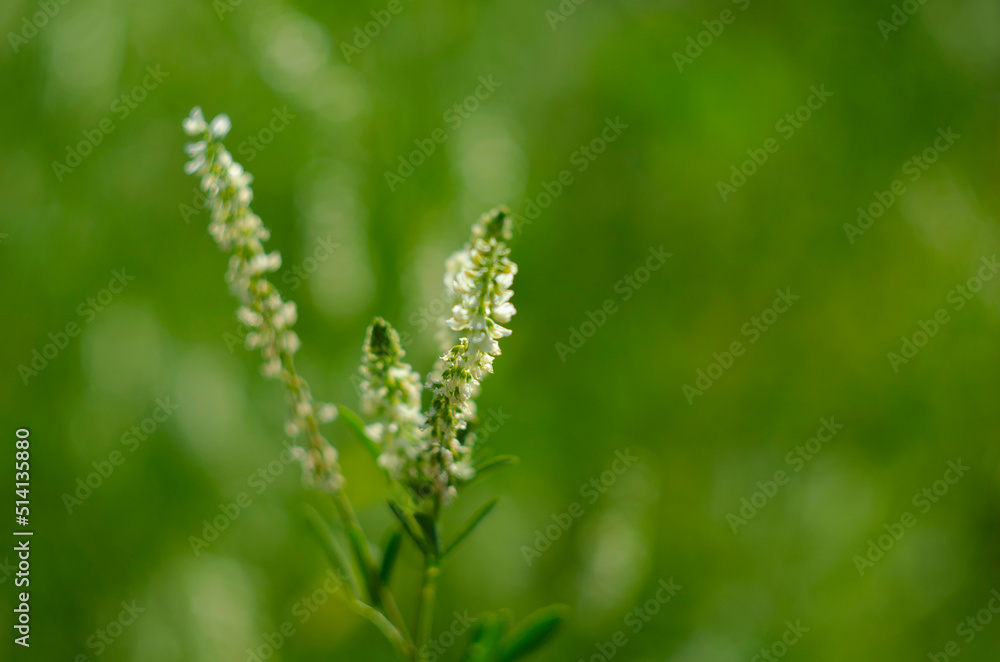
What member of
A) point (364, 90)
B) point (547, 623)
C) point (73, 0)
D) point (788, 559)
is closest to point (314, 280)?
point (364, 90)

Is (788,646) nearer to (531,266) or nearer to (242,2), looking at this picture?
(531,266)
